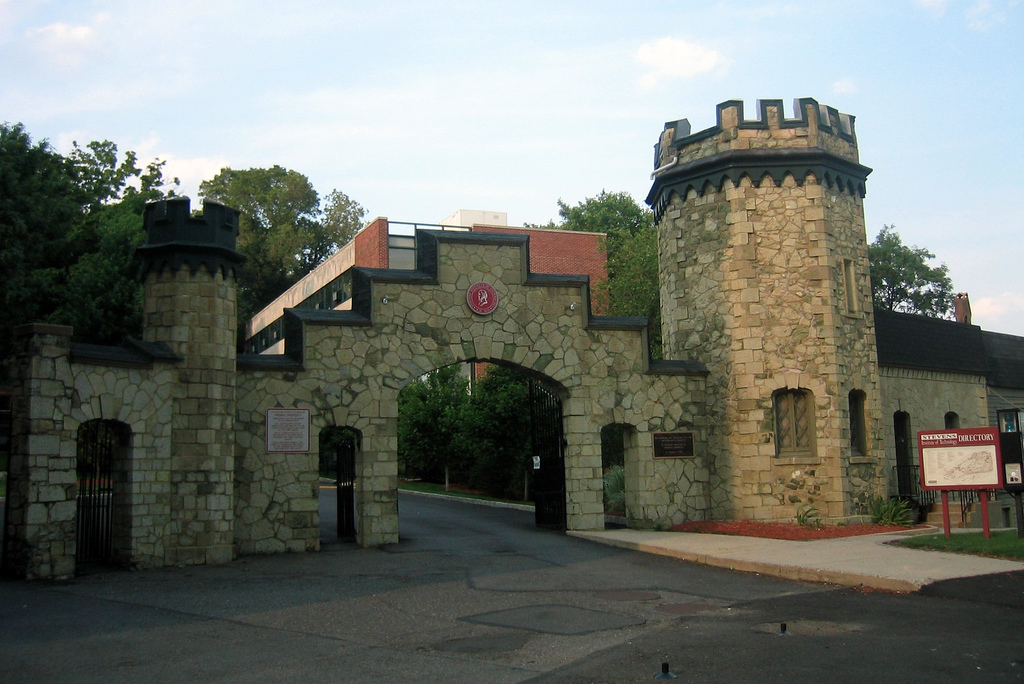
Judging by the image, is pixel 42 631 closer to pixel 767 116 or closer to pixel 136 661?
pixel 136 661

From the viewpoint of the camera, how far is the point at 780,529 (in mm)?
17016

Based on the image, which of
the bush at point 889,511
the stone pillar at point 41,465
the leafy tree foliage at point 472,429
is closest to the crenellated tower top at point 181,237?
the stone pillar at point 41,465

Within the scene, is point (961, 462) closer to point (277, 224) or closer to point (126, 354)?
point (126, 354)

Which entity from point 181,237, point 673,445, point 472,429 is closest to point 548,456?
point 673,445

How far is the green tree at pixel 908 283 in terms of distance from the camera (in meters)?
42.9

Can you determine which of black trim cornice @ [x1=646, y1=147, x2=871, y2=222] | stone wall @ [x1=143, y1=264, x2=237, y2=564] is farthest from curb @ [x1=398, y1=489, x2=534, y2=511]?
stone wall @ [x1=143, y1=264, x2=237, y2=564]

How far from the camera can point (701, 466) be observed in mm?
18797

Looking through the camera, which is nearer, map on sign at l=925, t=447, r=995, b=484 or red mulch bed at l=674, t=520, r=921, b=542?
map on sign at l=925, t=447, r=995, b=484

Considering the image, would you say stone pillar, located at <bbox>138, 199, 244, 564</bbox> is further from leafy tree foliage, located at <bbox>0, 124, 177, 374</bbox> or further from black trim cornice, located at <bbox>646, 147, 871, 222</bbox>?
leafy tree foliage, located at <bbox>0, 124, 177, 374</bbox>

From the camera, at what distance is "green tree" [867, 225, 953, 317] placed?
42.9 metres

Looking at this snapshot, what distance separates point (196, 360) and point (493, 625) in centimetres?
746

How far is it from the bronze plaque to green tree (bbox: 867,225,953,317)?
2778 centimetres

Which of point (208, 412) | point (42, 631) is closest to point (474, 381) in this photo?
point (208, 412)

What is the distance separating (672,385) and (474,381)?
17.4m
